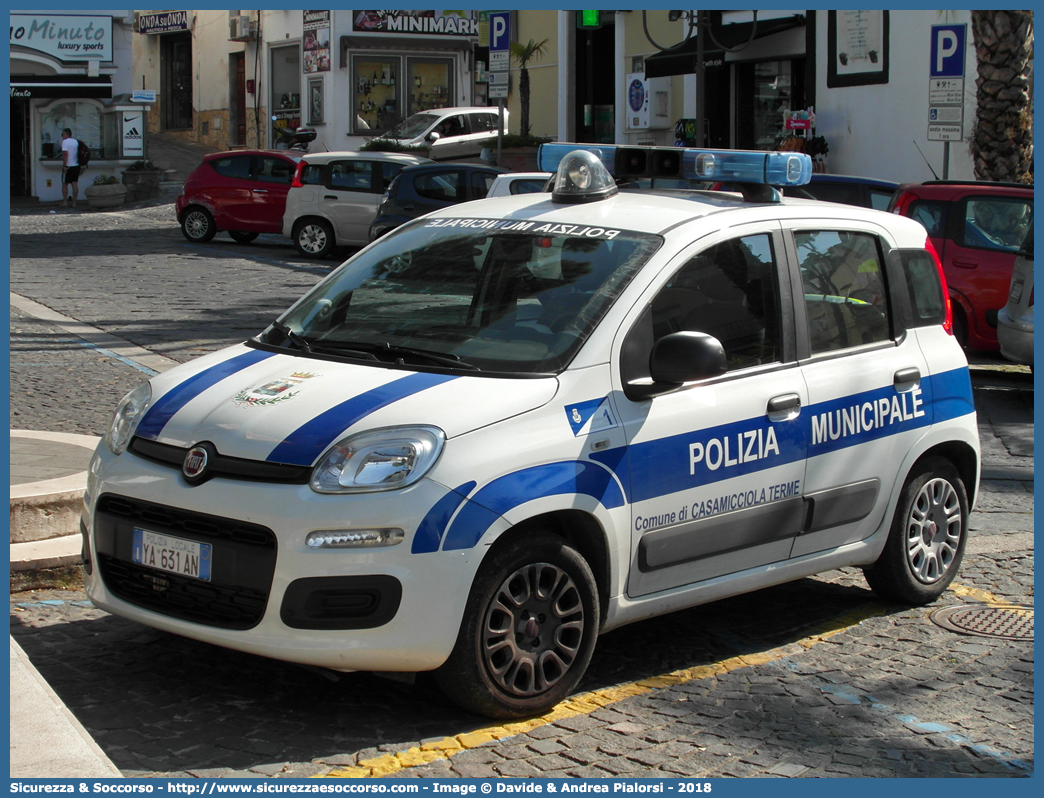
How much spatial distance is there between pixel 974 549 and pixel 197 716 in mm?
4229

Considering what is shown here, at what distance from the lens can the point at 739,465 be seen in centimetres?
483

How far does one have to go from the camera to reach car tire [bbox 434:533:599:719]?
4145 mm

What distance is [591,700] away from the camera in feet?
15.0

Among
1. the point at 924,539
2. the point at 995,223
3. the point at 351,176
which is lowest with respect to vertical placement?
the point at 924,539

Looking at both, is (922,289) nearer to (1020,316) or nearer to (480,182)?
(1020,316)

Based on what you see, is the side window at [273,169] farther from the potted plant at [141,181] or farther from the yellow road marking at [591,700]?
the yellow road marking at [591,700]

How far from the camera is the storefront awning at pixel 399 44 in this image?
41406mm

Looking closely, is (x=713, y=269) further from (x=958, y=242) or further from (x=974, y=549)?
(x=958, y=242)

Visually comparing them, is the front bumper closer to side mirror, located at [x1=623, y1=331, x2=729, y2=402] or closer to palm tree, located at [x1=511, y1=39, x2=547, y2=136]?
side mirror, located at [x1=623, y1=331, x2=729, y2=402]

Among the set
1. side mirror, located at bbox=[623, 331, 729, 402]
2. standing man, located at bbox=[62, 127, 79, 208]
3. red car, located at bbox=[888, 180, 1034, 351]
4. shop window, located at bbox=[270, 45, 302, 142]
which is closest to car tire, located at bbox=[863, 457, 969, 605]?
side mirror, located at bbox=[623, 331, 729, 402]

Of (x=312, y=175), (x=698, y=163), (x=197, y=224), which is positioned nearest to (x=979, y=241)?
(x=698, y=163)

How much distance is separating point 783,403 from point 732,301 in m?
0.44

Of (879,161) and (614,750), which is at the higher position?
(879,161)
